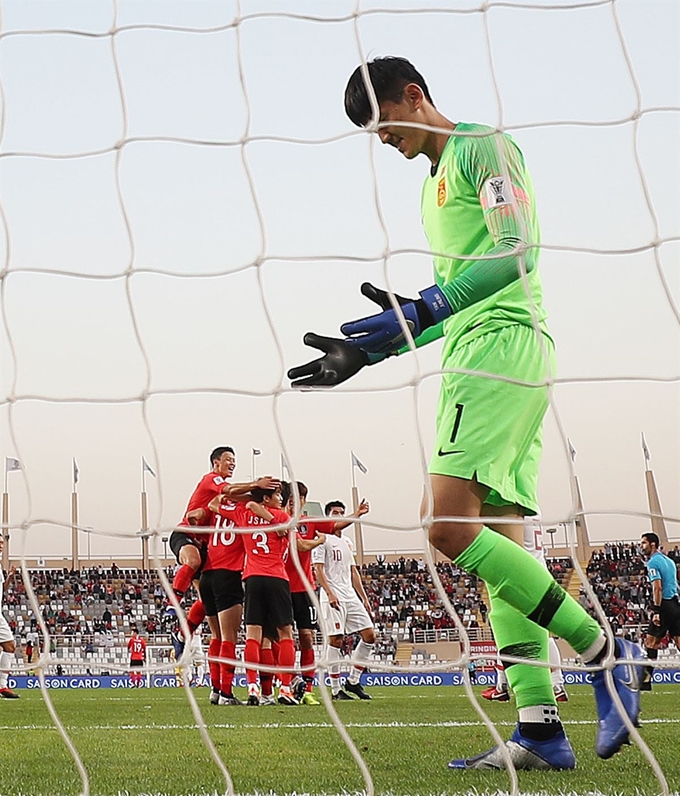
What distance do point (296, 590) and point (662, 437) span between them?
11.7 feet

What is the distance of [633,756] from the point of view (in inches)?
124

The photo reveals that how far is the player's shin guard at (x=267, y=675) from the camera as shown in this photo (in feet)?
22.0

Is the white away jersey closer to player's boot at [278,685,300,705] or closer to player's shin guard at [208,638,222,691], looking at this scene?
player's shin guard at [208,638,222,691]

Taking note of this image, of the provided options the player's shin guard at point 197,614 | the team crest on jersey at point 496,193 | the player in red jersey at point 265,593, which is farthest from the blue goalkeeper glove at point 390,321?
the player's shin guard at point 197,614

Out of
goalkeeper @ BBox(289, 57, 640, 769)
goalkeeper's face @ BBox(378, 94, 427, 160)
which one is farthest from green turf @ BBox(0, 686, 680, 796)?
goalkeeper's face @ BBox(378, 94, 427, 160)

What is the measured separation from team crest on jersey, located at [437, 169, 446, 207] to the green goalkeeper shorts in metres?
0.42

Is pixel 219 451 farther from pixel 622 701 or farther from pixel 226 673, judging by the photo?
pixel 622 701

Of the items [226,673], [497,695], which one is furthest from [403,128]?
[226,673]

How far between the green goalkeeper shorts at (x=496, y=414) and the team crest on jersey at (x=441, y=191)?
0.42 m

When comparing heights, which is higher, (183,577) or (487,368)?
(487,368)

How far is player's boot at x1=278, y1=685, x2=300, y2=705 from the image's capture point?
265 inches

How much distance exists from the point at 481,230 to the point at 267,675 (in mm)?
4686

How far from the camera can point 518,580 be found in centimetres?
262

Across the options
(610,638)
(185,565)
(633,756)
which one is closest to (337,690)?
(185,565)
